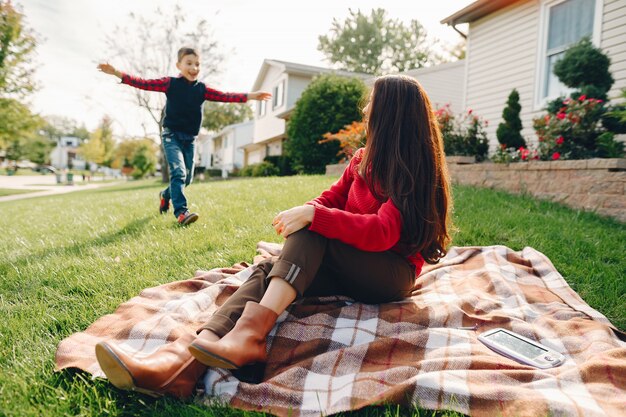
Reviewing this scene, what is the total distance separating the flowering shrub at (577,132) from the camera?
6.20m

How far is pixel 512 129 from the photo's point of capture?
7.93m

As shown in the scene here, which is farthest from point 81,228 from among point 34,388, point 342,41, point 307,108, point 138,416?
point 342,41

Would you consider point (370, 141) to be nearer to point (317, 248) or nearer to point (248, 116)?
point (317, 248)

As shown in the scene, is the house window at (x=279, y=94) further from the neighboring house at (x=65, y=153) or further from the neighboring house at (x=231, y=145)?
the neighboring house at (x=65, y=153)

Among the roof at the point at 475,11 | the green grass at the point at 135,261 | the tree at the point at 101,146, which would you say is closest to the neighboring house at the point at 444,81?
the roof at the point at 475,11

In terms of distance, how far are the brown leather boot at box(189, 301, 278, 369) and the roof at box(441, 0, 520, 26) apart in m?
9.87

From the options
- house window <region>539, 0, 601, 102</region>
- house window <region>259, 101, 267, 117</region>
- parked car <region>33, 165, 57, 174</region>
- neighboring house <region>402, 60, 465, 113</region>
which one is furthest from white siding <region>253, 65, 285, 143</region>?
parked car <region>33, 165, 57, 174</region>

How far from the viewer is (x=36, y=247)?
4086mm

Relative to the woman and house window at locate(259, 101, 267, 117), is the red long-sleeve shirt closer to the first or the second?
the woman

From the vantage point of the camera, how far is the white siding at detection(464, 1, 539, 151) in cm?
880

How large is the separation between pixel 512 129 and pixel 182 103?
237 inches

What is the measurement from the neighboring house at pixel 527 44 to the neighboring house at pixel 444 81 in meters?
8.25

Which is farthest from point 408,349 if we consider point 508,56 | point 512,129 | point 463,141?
point 508,56

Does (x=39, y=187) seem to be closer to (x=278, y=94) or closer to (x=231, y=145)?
(x=278, y=94)
